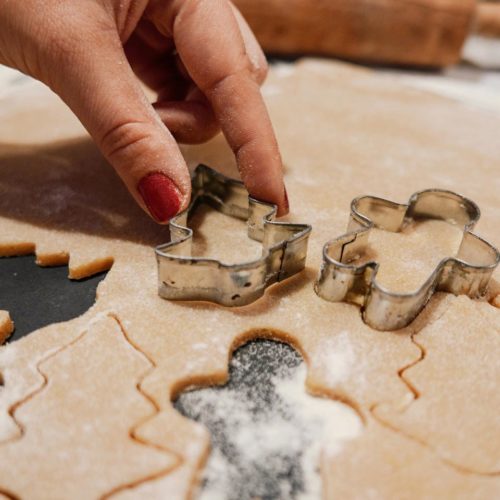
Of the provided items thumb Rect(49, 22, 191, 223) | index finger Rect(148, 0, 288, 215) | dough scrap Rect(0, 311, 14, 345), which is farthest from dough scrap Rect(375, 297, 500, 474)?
dough scrap Rect(0, 311, 14, 345)

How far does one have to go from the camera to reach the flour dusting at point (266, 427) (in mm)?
868

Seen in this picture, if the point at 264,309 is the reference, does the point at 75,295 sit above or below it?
below

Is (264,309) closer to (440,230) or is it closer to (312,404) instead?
(312,404)

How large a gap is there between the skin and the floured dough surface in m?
0.18

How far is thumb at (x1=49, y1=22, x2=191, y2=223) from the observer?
1.12 m

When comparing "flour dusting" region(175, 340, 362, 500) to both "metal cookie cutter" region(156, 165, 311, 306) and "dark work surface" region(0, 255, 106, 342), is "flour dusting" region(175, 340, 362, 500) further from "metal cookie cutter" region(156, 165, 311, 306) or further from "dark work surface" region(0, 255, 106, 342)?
"dark work surface" region(0, 255, 106, 342)

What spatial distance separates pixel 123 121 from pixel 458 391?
2.80ft

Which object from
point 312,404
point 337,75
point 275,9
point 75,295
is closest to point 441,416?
point 312,404

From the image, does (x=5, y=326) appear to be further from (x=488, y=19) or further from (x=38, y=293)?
(x=488, y=19)

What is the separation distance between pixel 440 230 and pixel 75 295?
0.93 meters

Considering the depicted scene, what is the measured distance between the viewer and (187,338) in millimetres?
1041

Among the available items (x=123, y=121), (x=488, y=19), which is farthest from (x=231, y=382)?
(x=488, y=19)

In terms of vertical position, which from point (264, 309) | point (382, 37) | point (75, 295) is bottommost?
point (75, 295)

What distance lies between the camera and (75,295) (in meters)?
1.22
